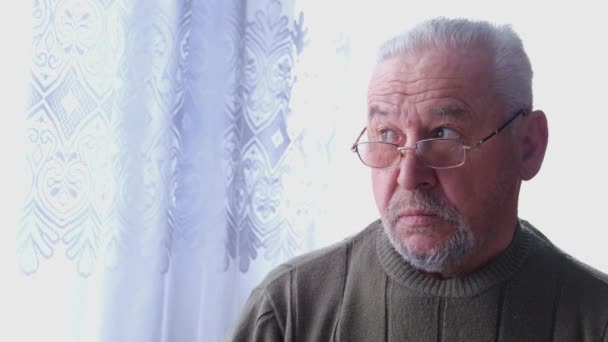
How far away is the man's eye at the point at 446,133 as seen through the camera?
1193 millimetres

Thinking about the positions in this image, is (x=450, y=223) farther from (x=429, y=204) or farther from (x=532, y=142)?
(x=532, y=142)

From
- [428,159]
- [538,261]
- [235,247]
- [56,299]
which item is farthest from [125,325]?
[538,261]

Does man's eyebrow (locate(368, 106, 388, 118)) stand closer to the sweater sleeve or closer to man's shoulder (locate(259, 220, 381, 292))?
man's shoulder (locate(259, 220, 381, 292))

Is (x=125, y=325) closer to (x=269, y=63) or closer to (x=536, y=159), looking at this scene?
(x=269, y=63)

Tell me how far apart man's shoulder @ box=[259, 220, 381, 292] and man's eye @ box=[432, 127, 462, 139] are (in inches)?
10.7

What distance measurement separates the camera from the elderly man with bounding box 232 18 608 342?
119cm

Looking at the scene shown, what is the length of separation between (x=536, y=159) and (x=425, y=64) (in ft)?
1.02

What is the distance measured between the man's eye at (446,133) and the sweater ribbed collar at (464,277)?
0.83 feet

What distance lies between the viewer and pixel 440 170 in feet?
3.91

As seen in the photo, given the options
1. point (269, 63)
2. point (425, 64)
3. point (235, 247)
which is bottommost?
point (235, 247)

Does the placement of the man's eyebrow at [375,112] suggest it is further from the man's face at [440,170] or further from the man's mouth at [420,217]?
the man's mouth at [420,217]

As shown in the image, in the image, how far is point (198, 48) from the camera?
162 cm

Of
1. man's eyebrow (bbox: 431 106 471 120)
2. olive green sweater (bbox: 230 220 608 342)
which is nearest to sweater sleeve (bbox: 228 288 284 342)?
olive green sweater (bbox: 230 220 608 342)

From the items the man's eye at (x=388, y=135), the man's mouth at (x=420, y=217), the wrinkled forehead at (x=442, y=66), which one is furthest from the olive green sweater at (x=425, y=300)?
the wrinkled forehead at (x=442, y=66)
